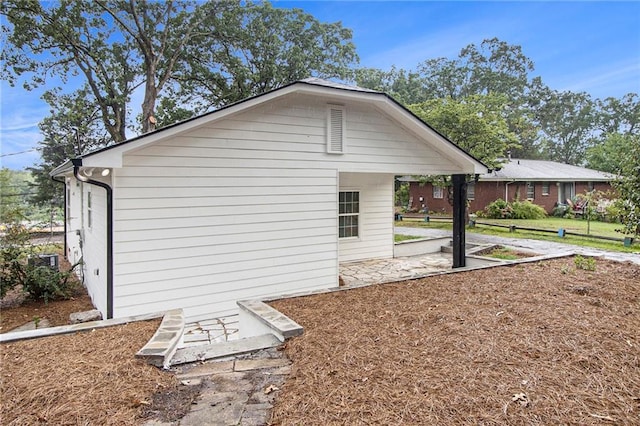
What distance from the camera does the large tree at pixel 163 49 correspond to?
16.3 metres

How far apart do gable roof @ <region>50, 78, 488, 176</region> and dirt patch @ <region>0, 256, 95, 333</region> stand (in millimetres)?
2578

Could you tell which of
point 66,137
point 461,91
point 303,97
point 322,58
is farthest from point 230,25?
point 461,91

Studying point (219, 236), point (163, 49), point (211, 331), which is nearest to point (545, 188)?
point (163, 49)

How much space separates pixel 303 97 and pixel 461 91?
37461 millimetres

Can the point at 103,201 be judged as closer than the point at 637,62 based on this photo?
Yes

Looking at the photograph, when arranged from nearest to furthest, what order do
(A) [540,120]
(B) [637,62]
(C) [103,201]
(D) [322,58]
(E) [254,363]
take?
1. (E) [254,363]
2. (C) [103,201]
3. (B) [637,62]
4. (D) [322,58]
5. (A) [540,120]

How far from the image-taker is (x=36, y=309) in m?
6.89

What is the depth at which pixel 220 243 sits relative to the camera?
614cm

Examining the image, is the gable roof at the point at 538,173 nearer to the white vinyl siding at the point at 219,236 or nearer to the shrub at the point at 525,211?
the shrub at the point at 525,211

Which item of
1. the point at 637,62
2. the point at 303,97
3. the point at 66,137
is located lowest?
the point at 303,97

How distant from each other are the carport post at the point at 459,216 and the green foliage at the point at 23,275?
8635 millimetres

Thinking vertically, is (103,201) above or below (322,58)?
below

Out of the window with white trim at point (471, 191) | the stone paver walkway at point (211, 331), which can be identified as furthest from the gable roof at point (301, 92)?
the window with white trim at point (471, 191)

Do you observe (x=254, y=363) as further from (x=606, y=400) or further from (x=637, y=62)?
(x=637, y=62)
